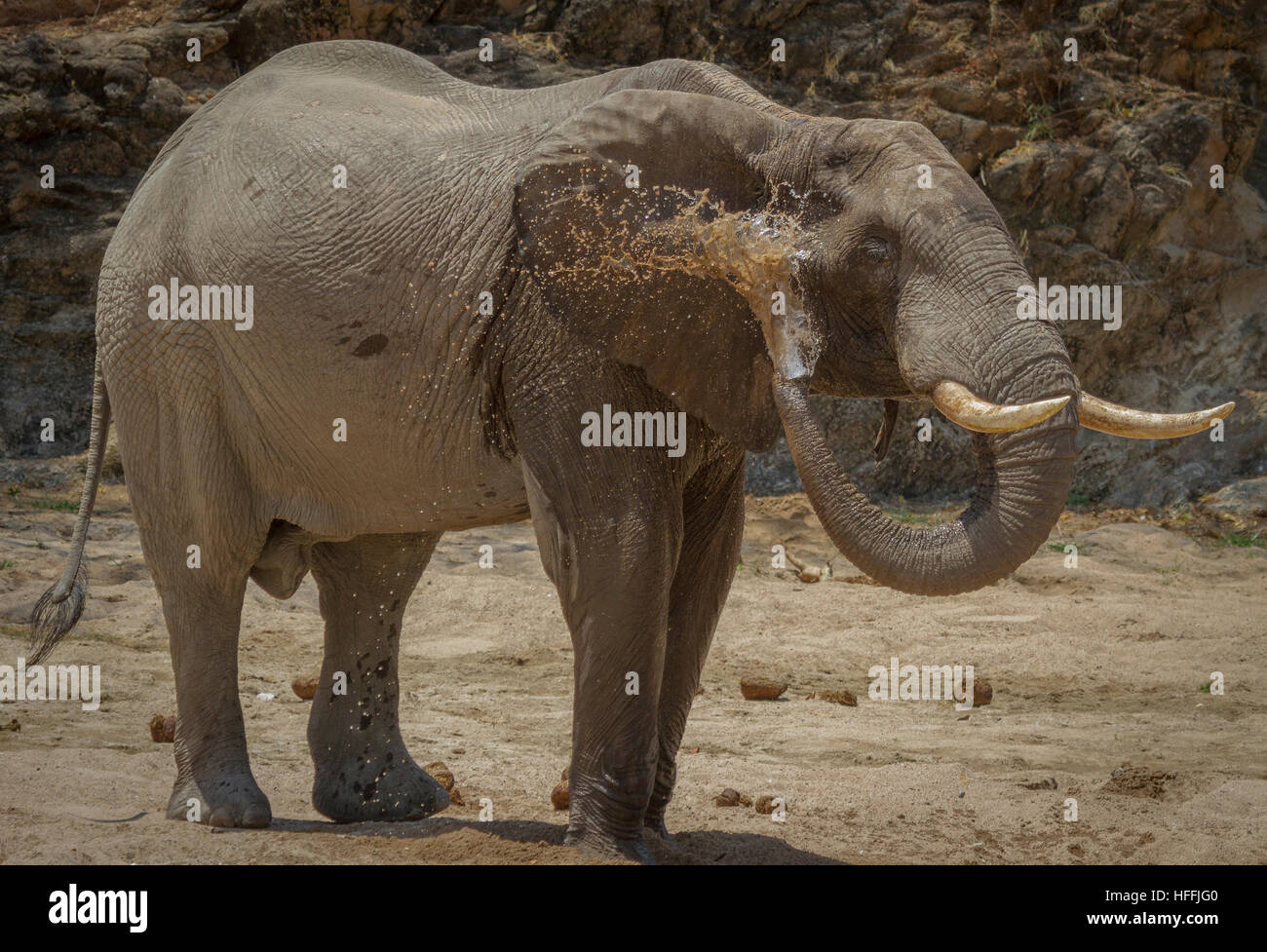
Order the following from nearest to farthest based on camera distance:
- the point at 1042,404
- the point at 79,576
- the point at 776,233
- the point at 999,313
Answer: the point at 1042,404 → the point at 999,313 → the point at 776,233 → the point at 79,576

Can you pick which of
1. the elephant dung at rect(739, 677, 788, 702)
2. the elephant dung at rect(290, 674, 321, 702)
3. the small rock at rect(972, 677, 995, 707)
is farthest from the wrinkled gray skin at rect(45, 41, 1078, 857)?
the small rock at rect(972, 677, 995, 707)

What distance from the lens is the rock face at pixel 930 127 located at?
46.7ft

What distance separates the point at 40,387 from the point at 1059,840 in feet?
34.6

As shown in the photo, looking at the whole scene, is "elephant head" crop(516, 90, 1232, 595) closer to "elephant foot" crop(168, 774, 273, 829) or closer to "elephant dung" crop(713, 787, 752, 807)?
"elephant dung" crop(713, 787, 752, 807)

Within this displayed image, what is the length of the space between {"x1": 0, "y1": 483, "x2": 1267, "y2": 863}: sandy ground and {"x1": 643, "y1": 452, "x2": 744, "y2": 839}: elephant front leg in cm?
35

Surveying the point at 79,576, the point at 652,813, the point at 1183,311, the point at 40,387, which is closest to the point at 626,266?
the point at 652,813

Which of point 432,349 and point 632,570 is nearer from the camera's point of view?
point 632,570

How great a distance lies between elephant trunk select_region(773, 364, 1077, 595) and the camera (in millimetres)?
4605

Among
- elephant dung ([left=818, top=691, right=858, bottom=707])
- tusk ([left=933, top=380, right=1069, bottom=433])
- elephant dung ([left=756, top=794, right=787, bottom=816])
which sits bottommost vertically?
elephant dung ([left=756, top=794, right=787, bottom=816])

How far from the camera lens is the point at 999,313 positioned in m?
4.70

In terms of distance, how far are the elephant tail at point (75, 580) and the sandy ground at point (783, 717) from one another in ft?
1.75

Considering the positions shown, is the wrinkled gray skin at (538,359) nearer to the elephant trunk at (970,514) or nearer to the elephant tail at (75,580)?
the elephant trunk at (970,514)

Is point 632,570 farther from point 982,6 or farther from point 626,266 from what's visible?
point 982,6

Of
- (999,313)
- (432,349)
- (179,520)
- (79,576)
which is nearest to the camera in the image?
(999,313)
